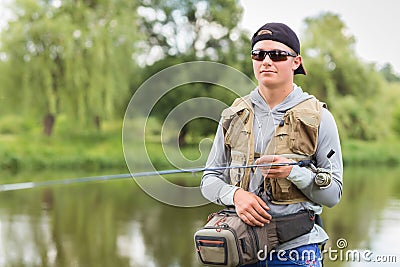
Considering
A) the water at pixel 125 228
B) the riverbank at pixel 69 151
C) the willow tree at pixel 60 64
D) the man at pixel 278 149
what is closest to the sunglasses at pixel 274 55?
the man at pixel 278 149

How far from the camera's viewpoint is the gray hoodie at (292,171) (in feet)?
5.32

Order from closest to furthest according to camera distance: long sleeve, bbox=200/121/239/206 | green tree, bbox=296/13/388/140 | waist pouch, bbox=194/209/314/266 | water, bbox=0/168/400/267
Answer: waist pouch, bbox=194/209/314/266 < long sleeve, bbox=200/121/239/206 < water, bbox=0/168/400/267 < green tree, bbox=296/13/388/140

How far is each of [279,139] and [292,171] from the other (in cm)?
10

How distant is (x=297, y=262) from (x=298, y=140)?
302 mm

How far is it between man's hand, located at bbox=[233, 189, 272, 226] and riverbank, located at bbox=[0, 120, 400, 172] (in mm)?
13892

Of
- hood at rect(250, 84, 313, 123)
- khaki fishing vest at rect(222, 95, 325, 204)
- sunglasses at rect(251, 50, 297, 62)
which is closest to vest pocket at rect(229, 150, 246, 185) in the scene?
khaki fishing vest at rect(222, 95, 325, 204)

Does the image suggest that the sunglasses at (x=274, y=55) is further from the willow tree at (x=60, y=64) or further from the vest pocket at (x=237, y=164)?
the willow tree at (x=60, y=64)

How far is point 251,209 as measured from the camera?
1.60 meters

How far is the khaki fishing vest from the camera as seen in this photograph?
5.29 ft

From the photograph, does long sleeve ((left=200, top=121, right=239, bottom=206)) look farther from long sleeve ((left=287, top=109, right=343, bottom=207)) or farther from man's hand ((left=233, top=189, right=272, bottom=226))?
long sleeve ((left=287, top=109, right=343, bottom=207))

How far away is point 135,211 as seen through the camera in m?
9.23

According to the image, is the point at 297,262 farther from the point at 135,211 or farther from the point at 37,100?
the point at 37,100

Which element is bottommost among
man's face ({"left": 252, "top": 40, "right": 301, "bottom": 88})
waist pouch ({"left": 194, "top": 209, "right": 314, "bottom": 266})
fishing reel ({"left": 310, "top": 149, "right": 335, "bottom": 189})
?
waist pouch ({"left": 194, "top": 209, "right": 314, "bottom": 266})

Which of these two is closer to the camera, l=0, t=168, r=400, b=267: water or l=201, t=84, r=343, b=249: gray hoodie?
l=201, t=84, r=343, b=249: gray hoodie
